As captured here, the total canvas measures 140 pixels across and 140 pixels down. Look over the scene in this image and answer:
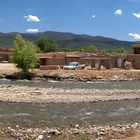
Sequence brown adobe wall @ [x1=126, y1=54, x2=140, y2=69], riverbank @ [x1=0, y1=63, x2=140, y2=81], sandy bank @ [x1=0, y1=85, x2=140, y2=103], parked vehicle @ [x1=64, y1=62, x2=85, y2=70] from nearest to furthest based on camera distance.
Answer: sandy bank @ [x1=0, y1=85, x2=140, y2=103], riverbank @ [x1=0, y1=63, x2=140, y2=81], parked vehicle @ [x1=64, y1=62, x2=85, y2=70], brown adobe wall @ [x1=126, y1=54, x2=140, y2=69]

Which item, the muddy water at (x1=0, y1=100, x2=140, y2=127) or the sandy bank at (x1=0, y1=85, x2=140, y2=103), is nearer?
the muddy water at (x1=0, y1=100, x2=140, y2=127)

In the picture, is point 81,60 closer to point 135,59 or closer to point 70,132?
point 135,59

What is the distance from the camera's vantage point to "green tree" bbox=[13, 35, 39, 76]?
8512cm

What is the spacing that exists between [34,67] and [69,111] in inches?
2007

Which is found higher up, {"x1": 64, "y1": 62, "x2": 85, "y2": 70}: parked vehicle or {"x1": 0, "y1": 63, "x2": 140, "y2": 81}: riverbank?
{"x1": 64, "y1": 62, "x2": 85, "y2": 70}: parked vehicle

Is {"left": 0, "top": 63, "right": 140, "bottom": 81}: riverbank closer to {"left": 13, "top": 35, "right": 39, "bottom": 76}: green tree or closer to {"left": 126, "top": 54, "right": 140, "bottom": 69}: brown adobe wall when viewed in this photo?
{"left": 13, "top": 35, "right": 39, "bottom": 76}: green tree

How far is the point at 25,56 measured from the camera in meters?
86.1

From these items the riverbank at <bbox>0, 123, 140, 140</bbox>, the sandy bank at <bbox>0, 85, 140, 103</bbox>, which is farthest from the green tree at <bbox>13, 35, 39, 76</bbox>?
the riverbank at <bbox>0, 123, 140, 140</bbox>

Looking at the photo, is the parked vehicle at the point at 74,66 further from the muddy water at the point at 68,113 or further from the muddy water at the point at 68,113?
the muddy water at the point at 68,113

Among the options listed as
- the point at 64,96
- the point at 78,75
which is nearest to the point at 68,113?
the point at 64,96

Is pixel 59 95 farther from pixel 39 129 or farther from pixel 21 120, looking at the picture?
pixel 39 129

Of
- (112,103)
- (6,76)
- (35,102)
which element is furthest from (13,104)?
(6,76)

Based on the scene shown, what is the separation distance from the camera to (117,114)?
3762 cm

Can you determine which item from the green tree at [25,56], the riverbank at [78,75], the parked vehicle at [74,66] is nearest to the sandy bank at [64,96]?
the riverbank at [78,75]
